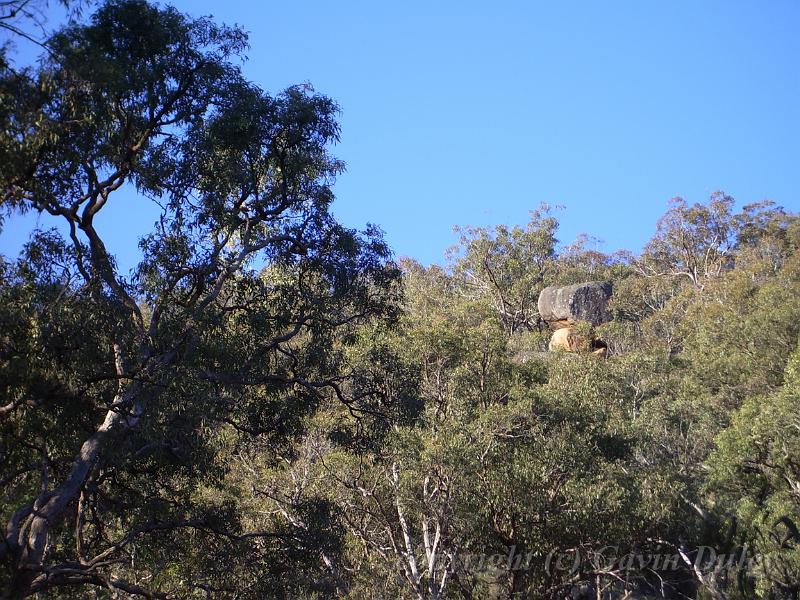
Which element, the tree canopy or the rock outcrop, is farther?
the rock outcrop

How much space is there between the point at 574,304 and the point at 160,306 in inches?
1309

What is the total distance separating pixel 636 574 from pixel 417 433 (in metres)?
6.50

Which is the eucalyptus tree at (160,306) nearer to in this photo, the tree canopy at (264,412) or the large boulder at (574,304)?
the tree canopy at (264,412)

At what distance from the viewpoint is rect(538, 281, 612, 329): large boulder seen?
135 feet

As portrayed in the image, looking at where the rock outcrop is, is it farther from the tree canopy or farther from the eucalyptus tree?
the eucalyptus tree

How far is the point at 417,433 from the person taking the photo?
1563cm

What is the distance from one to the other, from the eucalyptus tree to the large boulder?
2945cm

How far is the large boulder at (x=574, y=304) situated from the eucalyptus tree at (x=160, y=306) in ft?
96.6

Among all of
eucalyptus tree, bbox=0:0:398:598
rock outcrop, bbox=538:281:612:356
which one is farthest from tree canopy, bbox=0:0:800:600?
rock outcrop, bbox=538:281:612:356

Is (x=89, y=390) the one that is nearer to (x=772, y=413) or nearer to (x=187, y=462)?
(x=187, y=462)

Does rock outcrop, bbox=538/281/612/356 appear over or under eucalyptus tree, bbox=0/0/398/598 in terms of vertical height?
over

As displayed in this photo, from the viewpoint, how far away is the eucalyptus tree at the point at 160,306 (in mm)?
8859

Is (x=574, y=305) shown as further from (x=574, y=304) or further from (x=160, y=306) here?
(x=160, y=306)

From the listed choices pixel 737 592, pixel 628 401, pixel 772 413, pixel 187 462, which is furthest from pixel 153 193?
pixel 628 401
